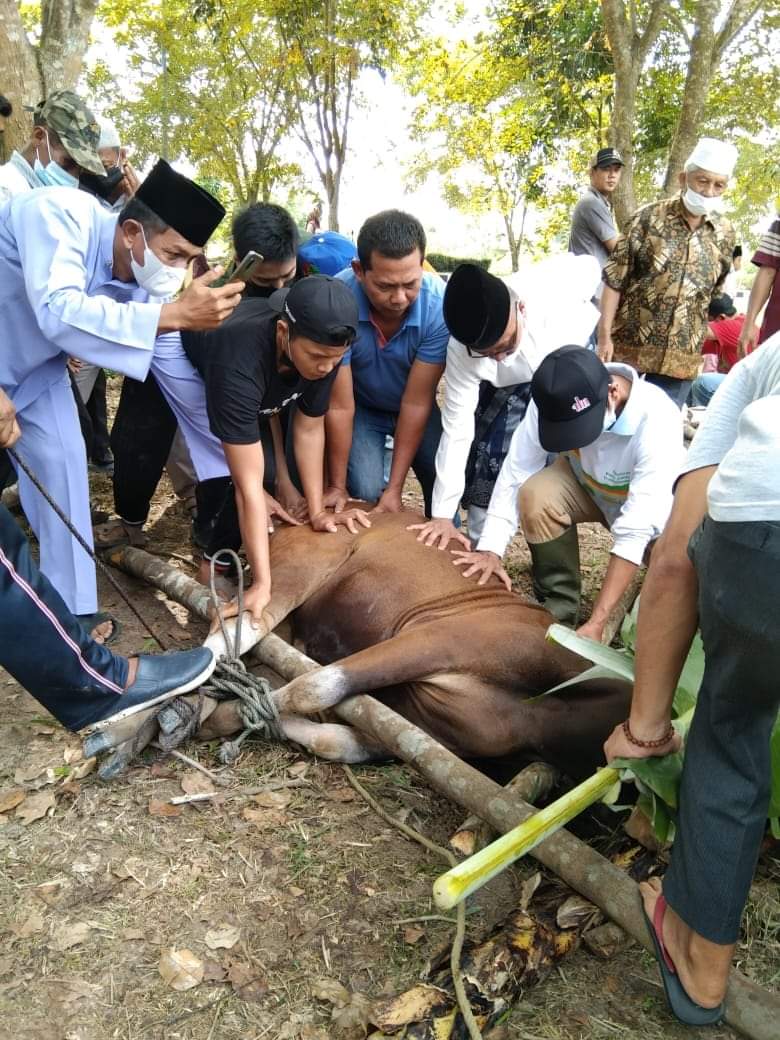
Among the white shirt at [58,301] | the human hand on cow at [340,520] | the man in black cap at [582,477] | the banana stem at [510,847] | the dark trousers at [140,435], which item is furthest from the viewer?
the dark trousers at [140,435]

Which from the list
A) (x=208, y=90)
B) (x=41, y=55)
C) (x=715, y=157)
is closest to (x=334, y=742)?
(x=715, y=157)

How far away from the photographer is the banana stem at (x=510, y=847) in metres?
1.78

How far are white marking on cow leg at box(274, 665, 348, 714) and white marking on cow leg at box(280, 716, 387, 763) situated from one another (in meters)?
0.08

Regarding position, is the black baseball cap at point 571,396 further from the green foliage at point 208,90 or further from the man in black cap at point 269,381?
the green foliage at point 208,90

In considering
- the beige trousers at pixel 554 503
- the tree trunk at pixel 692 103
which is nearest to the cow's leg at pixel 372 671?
the beige trousers at pixel 554 503

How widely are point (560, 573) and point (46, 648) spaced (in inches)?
107

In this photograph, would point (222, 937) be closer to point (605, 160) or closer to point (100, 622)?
point (100, 622)

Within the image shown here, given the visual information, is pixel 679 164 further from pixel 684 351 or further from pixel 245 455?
pixel 245 455

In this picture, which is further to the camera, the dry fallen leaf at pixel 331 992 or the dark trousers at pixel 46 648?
the dark trousers at pixel 46 648

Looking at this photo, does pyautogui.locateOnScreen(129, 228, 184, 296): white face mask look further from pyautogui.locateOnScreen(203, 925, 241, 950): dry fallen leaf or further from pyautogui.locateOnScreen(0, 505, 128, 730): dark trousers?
pyautogui.locateOnScreen(203, 925, 241, 950): dry fallen leaf

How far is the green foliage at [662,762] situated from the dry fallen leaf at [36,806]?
1.81m

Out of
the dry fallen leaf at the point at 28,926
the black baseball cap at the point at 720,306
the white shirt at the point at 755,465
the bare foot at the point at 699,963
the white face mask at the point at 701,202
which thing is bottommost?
the dry fallen leaf at the point at 28,926

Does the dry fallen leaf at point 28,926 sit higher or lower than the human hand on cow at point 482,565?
lower

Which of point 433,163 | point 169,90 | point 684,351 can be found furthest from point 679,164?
point 433,163
